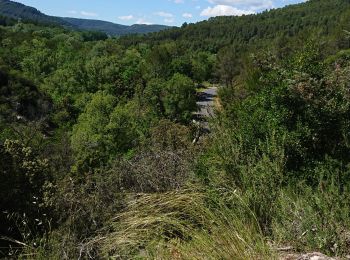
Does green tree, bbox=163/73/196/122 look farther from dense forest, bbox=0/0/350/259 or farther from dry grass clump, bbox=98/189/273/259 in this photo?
dry grass clump, bbox=98/189/273/259

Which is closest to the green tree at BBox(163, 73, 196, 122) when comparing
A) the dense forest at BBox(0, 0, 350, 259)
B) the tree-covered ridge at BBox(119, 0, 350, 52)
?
the dense forest at BBox(0, 0, 350, 259)

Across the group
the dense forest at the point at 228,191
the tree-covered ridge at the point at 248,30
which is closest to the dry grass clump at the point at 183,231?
the dense forest at the point at 228,191

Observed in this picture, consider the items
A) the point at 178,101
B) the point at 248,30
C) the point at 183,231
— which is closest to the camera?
the point at 183,231

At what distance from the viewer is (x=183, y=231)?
3.41 m

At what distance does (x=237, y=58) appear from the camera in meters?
90.9

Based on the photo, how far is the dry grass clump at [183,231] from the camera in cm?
288

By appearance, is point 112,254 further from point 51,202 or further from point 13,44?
point 13,44

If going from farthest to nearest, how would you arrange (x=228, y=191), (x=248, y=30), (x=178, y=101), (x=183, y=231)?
(x=248, y=30) < (x=178, y=101) < (x=228, y=191) < (x=183, y=231)

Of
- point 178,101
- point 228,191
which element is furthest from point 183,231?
point 178,101

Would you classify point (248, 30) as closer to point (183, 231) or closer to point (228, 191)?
point (228, 191)

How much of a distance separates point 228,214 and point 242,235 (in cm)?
43

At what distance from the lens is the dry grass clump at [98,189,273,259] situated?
114 inches

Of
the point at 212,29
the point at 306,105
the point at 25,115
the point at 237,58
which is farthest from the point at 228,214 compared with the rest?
the point at 212,29

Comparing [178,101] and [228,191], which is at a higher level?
[228,191]
